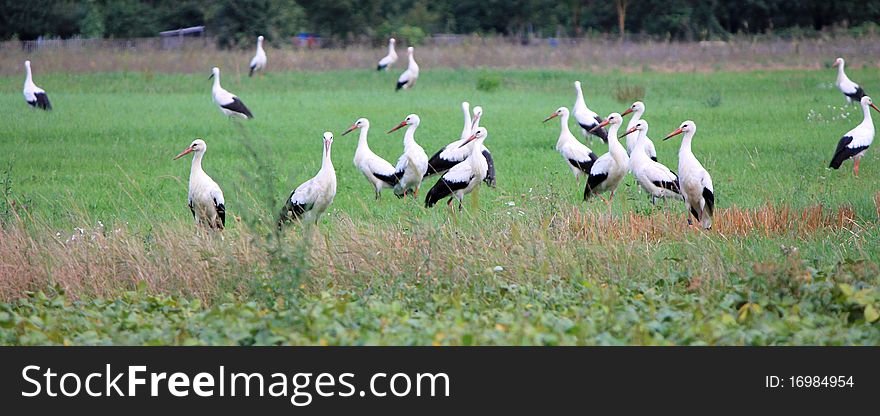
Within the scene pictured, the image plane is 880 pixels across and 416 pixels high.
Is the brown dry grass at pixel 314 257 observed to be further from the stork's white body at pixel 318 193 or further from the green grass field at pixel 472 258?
the stork's white body at pixel 318 193

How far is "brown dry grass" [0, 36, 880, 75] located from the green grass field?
1304cm

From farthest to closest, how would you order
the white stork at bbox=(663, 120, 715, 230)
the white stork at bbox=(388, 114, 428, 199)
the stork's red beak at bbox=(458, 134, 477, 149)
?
the white stork at bbox=(388, 114, 428, 199)
the stork's red beak at bbox=(458, 134, 477, 149)
the white stork at bbox=(663, 120, 715, 230)

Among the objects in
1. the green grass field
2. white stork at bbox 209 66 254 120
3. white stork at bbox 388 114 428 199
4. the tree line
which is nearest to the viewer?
the green grass field

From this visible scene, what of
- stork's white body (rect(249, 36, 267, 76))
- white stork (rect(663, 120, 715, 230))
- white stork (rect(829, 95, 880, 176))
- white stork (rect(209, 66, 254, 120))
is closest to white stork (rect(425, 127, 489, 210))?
white stork (rect(663, 120, 715, 230))

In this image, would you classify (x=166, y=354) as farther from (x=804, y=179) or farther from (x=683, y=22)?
(x=683, y=22)

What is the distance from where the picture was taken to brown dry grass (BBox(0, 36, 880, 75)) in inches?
A: 1126

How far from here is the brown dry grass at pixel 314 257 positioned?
707 cm

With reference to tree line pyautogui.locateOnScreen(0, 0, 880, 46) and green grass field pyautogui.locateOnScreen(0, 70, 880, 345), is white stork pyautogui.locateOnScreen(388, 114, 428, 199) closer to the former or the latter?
green grass field pyautogui.locateOnScreen(0, 70, 880, 345)

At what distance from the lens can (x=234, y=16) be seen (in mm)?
36875

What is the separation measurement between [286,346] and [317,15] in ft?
124

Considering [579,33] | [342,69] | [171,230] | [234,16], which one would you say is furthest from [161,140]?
[579,33]

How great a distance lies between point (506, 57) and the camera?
3053 cm

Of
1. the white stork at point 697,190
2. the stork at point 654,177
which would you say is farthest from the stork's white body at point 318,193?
the white stork at point 697,190

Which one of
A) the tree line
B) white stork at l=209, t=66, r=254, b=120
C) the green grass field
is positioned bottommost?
the green grass field
